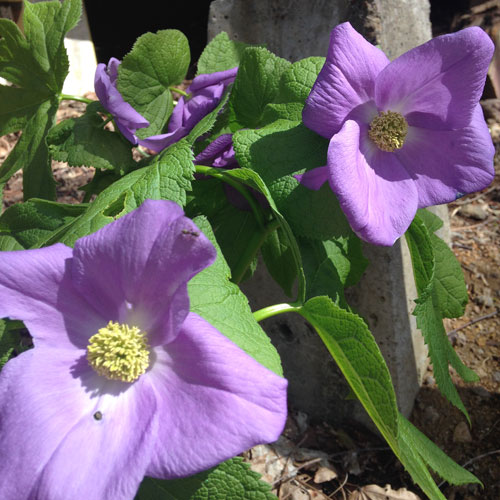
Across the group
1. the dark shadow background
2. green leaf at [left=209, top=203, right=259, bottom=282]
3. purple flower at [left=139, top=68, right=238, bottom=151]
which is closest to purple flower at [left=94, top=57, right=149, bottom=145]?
purple flower at [left=139, top=68, right=238, bottom=151]

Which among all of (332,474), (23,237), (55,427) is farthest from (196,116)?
(332,474)

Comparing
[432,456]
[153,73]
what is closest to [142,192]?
[153,73]

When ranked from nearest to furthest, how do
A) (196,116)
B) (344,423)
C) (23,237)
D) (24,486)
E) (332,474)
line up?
(24,486) < (23,237) < (196,116) < (332,474) < (344,423)

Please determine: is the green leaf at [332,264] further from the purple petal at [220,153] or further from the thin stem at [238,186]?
the purple petal at [220,153]

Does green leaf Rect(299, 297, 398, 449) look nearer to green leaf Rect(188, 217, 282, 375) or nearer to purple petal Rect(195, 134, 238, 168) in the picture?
green leaf Rect(188, 217, 282, 375)

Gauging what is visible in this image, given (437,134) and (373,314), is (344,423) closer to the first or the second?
(373,314)
